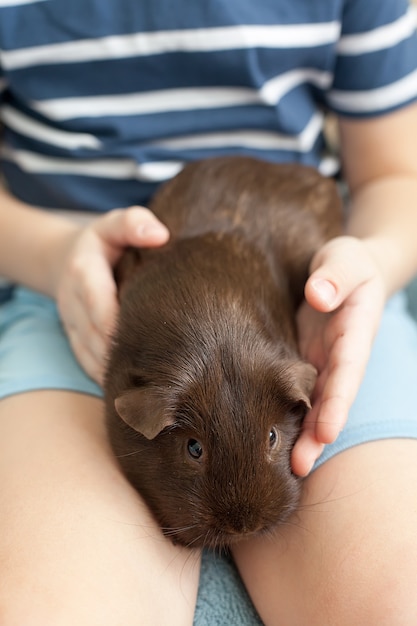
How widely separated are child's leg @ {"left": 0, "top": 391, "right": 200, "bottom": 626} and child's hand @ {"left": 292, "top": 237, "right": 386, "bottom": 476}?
251 millimetres

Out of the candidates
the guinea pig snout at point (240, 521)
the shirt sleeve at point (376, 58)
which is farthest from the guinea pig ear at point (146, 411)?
the shirt sleeve at point (376, 58)

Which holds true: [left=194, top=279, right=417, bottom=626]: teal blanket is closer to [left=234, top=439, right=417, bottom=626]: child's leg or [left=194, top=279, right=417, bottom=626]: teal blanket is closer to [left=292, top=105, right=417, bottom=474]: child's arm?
[left=234, top=439, right=417, bottom=626]: child's leg

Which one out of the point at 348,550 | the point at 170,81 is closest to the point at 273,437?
the point at 348,550

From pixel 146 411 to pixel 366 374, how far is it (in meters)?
0.46

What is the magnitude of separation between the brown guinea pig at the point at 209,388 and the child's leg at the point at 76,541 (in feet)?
0.15

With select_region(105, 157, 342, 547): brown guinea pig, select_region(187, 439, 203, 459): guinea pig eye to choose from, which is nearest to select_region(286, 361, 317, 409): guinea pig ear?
select_region(105, 157, 342, 547): brown guinea pig

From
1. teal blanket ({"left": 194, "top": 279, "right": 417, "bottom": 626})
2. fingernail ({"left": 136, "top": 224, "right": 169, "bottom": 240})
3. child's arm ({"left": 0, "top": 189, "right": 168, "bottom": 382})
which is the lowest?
teal blanket ({"left": 194, "top": 279, "right": 417, "bottom": 626})

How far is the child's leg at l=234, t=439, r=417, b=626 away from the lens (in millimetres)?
890

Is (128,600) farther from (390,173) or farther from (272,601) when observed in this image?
(390,173)

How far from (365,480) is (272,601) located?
22cm

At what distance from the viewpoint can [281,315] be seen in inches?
A: 41.2

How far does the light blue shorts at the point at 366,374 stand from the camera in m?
1.06

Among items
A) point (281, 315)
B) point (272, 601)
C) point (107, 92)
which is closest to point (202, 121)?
point (107, 92)

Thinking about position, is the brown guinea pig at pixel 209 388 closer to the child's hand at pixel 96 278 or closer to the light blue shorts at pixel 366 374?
the child's hand at pixel 96 278
